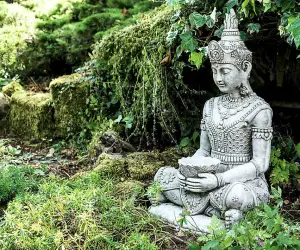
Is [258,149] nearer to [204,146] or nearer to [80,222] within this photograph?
[204,146]

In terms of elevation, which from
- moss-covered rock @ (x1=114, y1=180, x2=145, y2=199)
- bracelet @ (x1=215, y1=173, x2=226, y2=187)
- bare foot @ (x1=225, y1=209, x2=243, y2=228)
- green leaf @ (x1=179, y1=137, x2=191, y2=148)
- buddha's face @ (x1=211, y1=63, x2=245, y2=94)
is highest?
buddha's face @ (x1=211, y1=63, x2=245, y2=94)

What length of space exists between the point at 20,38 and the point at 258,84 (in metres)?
5.50

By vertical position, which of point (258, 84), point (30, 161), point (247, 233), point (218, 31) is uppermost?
point (218, 31)

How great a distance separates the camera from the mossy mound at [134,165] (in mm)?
4258

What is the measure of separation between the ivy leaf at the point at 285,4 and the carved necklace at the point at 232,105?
702mm

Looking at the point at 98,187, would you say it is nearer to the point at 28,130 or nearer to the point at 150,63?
the point at 150,63

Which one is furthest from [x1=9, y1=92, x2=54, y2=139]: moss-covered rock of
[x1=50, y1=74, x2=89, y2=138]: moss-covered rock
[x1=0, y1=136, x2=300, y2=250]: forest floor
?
[x1=0, y1=136, x2=300, y2=250]: forest floor

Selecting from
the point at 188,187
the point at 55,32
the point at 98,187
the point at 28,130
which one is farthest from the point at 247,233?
the point at 55,32

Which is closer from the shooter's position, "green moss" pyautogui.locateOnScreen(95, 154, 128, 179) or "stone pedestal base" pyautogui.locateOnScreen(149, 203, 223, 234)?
"stone pedestal base" pyautogui.locateOnScreen(149, 203, 223, 234)

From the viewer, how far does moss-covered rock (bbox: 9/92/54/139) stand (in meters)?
6.36

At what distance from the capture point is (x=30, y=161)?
17.9ft

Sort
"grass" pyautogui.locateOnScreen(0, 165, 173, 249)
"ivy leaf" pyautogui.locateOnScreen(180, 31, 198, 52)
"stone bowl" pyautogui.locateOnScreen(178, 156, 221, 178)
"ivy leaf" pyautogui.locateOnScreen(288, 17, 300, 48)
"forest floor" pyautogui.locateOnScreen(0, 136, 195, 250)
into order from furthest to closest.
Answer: "ivy leaf" pyautogui.locateOnScreen(180, 31, 198, 52) < "stone bowl" pyautogui.locateOnScreen(178, 156, 221, 178) < "forest floor" pyautogui.locateOnScreen(0, 136, 195, 250) < "grass" pyautogui.locateOnScreen(0, 165, 173, 249) < "ivy leaf" pyautogui.locateOnScreen(288, 17, 300, 48)

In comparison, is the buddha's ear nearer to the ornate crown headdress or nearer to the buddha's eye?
the ornate crown headdress

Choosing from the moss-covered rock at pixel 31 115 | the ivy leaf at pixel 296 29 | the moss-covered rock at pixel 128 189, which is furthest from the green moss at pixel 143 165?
the moss-covered rock at pixel 31 115
